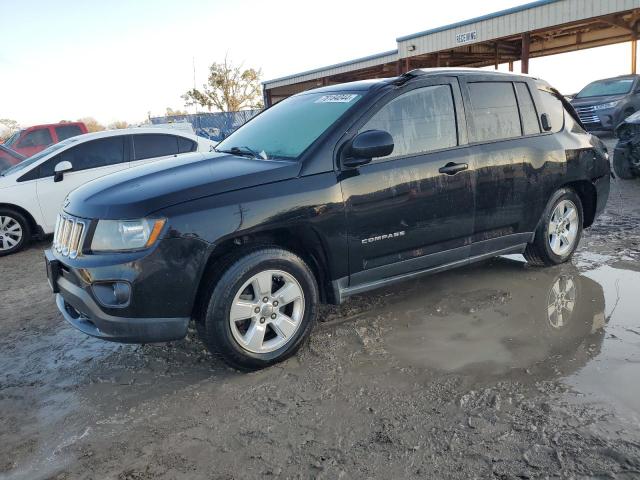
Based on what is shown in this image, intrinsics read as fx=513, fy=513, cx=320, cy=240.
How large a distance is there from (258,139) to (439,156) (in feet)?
4.61

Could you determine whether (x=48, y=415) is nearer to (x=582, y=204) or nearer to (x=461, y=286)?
(x=461, y=286)

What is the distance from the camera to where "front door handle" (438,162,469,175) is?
3818 millimetres

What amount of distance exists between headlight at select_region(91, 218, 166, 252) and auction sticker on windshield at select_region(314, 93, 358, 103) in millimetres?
→ 1658

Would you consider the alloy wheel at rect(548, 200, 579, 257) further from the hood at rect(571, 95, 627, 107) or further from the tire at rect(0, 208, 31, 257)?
the hood at rect(571, 95, 627, 107)

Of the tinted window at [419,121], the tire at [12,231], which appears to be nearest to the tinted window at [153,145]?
the tire at [12,231]

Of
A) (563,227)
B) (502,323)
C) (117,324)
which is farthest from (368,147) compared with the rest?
(563,227)

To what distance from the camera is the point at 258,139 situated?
405 centimetres

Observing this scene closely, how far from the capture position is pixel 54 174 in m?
7.25

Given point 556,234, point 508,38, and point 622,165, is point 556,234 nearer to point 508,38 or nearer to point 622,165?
point 622,165

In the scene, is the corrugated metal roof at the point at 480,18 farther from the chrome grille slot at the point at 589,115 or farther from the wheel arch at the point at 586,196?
the wheel arch at the point at 586,196

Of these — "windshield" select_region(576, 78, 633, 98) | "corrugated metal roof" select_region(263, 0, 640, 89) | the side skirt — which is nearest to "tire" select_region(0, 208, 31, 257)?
the side skirt

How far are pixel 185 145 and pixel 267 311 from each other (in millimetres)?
5533

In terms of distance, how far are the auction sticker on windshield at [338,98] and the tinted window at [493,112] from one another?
1.03 meters

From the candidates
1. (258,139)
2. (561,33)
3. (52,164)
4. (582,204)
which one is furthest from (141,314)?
(561,33)
